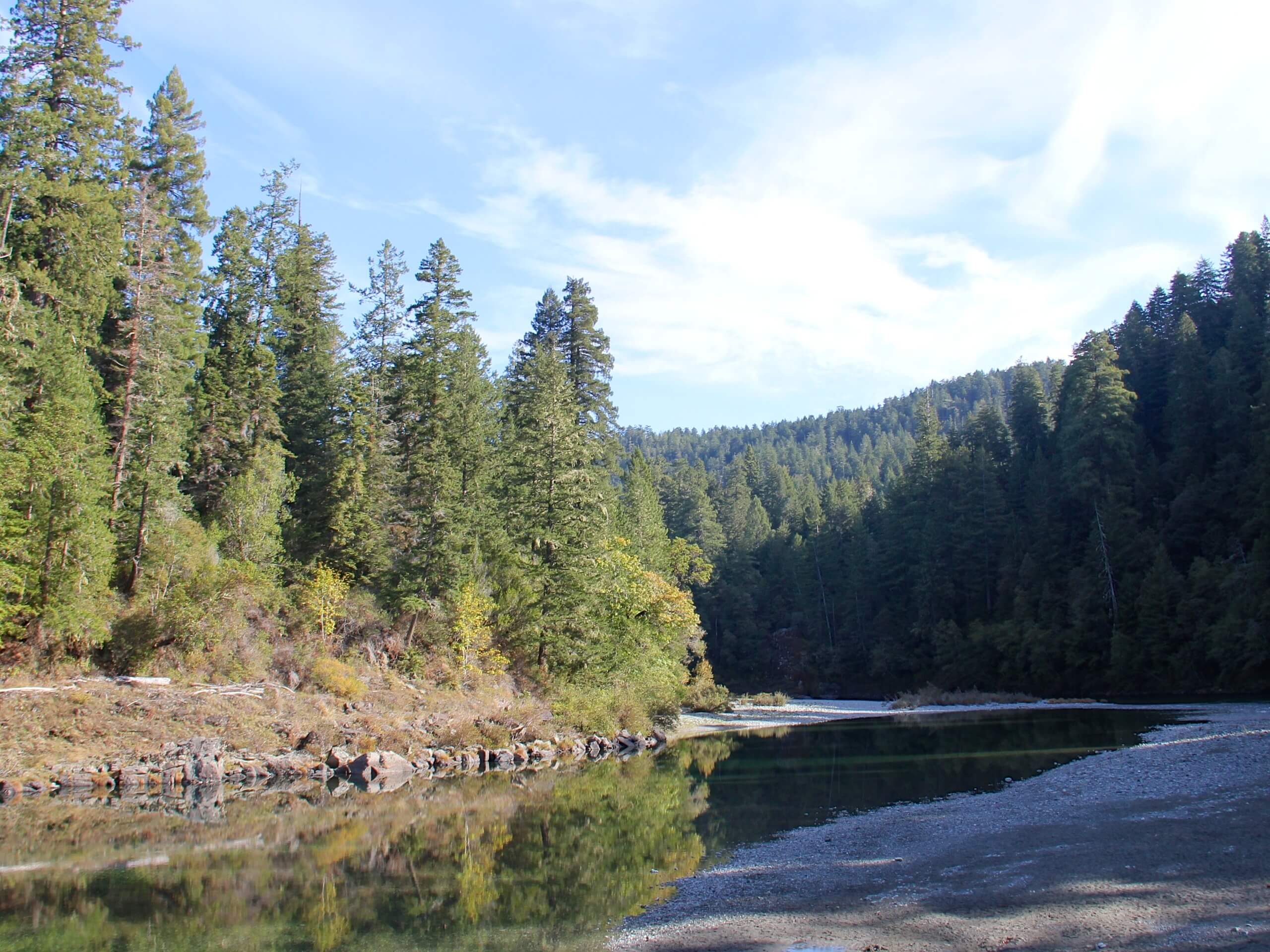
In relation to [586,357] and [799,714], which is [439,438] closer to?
[586,357]

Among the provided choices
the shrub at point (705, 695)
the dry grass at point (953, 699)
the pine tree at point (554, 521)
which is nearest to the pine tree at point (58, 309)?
the pine tree at point (554, 521)

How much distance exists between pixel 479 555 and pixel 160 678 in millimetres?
15446

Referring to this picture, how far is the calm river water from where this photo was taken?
1170cm

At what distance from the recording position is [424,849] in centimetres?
1677

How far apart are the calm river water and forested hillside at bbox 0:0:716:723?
8416 mm

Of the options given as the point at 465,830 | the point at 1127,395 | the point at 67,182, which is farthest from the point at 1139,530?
the point at 67,182

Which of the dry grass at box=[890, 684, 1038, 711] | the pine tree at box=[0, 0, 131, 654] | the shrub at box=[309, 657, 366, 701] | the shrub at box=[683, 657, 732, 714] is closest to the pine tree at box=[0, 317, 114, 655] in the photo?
the pine tree at box=[0, 0, 131, 654]

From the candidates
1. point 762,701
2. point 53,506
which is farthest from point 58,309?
point 762,701

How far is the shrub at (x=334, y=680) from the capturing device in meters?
32.7

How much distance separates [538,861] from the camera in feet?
51.3

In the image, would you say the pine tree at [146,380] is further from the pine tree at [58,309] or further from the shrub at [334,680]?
the shrub at [334,680]

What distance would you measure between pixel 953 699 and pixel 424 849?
1976 inches

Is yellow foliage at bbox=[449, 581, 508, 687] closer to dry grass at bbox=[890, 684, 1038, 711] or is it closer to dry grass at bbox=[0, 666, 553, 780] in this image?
dry grass at bbox=[0, 666, 553, 780]

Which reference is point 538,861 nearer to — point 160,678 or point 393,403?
point 160,678
